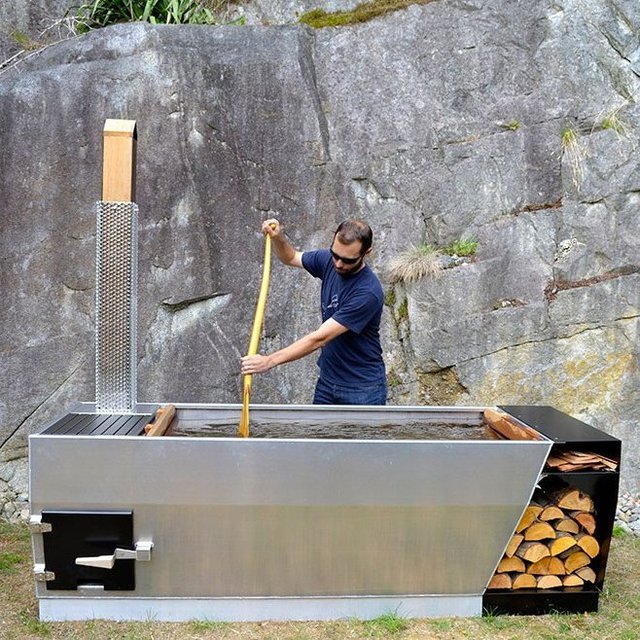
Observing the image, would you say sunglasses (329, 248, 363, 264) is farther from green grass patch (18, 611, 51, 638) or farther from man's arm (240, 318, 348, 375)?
green grass patch (18, 611, 51, 638)

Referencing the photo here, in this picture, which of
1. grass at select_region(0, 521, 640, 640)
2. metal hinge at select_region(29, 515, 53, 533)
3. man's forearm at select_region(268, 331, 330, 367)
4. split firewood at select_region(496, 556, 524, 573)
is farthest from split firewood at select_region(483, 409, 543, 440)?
metal hinge at select_region(29, 515, 53, 533)

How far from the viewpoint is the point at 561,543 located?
3.19 metres

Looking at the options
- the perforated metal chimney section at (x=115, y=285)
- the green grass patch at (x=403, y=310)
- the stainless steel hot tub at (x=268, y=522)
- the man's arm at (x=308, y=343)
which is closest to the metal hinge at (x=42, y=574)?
the stainless steel hot tub at (x=268, y=522)

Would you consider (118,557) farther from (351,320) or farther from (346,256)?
(346,256)

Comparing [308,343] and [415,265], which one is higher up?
[415,265]

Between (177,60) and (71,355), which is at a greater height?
(177,60)

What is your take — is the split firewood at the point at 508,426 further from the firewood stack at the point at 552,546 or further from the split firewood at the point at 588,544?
the split firewood at the point at 588,544

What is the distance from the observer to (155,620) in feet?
10.1

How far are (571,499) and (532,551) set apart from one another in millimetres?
285

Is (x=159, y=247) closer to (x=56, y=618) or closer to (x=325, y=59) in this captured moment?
(x=325, y=59)

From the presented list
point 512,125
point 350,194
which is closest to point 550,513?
point 350,194

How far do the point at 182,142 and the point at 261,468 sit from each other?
2.73 meters

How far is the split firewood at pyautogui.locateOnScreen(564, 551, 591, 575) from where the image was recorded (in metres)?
3.23

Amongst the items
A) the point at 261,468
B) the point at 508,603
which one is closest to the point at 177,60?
the point at 261,468
